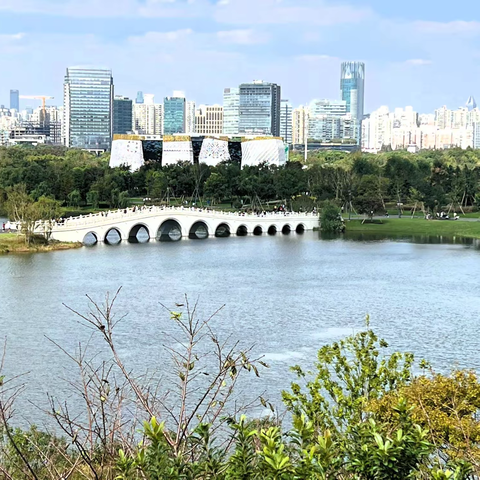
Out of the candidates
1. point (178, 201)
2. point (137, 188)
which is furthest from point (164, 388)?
point (137, 188)

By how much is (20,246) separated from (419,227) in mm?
23451

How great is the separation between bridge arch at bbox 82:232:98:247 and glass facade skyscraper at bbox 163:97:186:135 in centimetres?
13074

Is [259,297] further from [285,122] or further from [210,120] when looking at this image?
[285,122]

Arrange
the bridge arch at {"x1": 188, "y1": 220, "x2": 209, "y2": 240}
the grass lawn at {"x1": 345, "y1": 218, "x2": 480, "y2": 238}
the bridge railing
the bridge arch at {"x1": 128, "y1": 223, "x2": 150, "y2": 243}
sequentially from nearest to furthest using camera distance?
the bridge railing, the bridge arch at {"x1": 128, "y1": 223, "x2": 150, "y2": 243}, the bridge arch at {"x1": 188, "y1": 220, "x2": 209, "y2": 240}, the grass lawn at {"x1": 345, "y1": 218, "x2": 480, "y2": 238}

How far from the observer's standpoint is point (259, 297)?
91.4 feet

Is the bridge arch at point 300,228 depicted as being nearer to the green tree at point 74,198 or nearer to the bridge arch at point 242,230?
→ the bridge arch at point 242,230

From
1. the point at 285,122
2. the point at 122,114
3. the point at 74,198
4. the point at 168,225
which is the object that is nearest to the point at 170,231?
the point at 168,225

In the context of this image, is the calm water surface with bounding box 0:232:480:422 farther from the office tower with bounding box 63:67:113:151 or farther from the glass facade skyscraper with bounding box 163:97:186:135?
the glass facade skyscraper with bounding box 163:97:186:135

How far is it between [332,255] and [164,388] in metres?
23.6

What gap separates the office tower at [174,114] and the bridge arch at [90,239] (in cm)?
13074

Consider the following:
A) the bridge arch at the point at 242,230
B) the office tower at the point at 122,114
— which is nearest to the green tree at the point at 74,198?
the bridge arch at the point at 242,230

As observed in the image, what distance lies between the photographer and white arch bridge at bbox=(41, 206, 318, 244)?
43.8 metres

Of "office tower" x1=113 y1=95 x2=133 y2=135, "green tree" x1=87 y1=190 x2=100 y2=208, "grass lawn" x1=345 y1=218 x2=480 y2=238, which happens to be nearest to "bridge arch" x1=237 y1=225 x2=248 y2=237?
"grass lawn" x1=345 y1=218 x2=480 y2=238

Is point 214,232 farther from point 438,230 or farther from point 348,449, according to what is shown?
point 348,449
